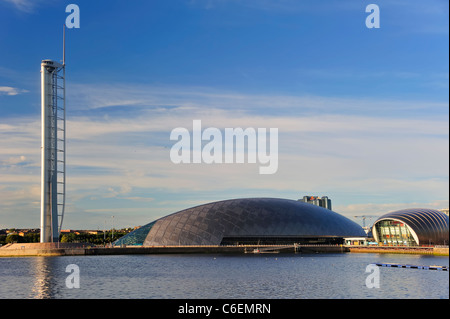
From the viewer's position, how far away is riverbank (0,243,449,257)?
111m

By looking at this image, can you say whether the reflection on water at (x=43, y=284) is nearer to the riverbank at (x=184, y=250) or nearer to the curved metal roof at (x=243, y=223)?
the riverbank at (x=184, y=250)

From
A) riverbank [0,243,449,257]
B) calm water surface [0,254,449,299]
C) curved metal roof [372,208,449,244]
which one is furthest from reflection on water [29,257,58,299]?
curved metal roof [372,208,449,244]

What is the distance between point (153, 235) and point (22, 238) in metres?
83.7

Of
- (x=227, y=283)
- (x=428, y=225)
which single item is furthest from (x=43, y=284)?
(x=428, y=225)

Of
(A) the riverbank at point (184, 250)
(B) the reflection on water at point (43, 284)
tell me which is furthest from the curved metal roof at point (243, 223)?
(B) the reflection on water at point (43, 284)

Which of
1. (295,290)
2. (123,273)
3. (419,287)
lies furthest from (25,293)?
(419,287)

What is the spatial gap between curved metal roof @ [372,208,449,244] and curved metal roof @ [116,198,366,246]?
593 inches

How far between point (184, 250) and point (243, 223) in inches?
667

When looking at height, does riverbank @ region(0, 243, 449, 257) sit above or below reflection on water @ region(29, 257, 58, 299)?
below

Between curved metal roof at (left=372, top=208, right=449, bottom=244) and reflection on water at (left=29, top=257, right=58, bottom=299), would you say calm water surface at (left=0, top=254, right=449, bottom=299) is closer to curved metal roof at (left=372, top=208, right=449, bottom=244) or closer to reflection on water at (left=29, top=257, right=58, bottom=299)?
reflection on water at (left=29, top=257, right=58, bottom=299)

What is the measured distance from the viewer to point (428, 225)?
126 m

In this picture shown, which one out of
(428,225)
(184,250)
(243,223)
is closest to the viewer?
(184,250)

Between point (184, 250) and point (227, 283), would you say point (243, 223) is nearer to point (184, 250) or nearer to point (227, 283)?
point (184, 250)
